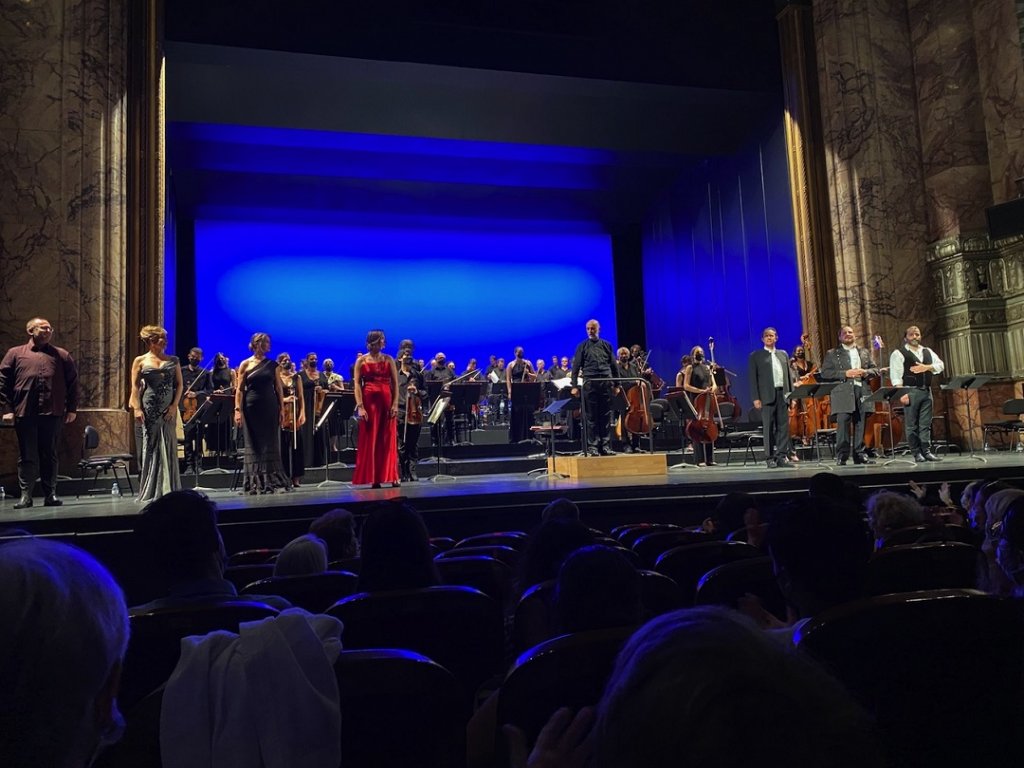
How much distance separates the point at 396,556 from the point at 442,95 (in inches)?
536

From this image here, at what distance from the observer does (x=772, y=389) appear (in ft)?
32.2

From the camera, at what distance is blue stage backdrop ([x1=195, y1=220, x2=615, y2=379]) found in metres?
18.1

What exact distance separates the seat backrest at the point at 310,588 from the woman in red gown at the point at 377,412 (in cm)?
566

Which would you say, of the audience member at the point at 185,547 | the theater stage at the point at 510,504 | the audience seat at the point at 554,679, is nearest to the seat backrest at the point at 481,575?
the audience member at the point at 185,547

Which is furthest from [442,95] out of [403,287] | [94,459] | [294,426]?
[94,459]

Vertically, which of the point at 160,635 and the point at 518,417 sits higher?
the point at 518,417

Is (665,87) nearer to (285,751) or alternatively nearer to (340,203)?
(340,203)

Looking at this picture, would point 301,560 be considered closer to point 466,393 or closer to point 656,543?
point 656,543

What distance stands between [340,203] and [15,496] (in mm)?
11325

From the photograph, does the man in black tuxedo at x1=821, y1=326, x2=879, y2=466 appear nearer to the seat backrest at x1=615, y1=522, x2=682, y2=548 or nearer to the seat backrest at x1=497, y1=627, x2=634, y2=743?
the seat backrest at x1=615, y1=522, x2=682, y2=548

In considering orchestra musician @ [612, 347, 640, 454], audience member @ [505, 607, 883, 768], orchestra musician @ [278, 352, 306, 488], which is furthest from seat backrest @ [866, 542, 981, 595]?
orchestra musician @ [612, 347, 640, 454]

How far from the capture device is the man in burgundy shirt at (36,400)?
7.10 metres

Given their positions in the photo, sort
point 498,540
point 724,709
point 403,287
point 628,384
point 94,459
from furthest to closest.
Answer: point 403,287
point 628,384
point 94,459
point 498,540
point 724,709

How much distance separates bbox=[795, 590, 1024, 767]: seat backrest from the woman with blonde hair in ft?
22.1
